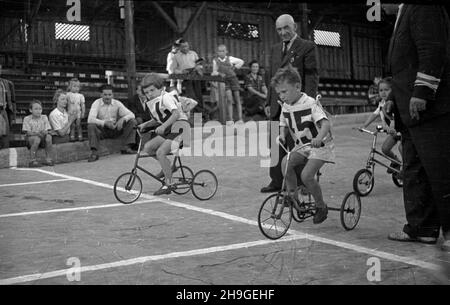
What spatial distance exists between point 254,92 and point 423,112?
11.2 metres

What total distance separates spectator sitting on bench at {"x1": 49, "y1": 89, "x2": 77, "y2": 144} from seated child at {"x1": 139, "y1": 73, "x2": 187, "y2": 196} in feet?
16.6

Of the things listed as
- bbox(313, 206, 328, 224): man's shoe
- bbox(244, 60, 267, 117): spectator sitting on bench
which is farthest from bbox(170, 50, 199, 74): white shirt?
bbox(313, 206, 328, 224): man's shoe

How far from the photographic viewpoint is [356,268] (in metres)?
4.05

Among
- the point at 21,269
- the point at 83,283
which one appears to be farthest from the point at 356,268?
the point at 21,269

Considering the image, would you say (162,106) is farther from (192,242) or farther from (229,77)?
(229,77)

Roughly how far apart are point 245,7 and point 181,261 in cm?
2156

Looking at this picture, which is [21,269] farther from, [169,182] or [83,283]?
[169,182]

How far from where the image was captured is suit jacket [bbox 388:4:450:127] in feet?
14.6

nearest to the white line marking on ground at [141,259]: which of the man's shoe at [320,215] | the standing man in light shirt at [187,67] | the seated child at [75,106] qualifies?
the man's shoe at [320,215]

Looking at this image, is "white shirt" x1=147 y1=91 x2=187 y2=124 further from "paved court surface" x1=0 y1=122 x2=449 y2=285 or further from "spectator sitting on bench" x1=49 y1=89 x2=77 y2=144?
"spectator sitting on bench" x1=49 y1=89 x2=77 y2=144

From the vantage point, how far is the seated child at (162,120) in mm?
7375

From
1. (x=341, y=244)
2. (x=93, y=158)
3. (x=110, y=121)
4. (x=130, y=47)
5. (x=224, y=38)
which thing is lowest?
(x=341, y=244)

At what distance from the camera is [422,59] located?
14.8ft

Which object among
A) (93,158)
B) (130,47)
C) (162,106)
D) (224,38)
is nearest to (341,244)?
(162,106)
